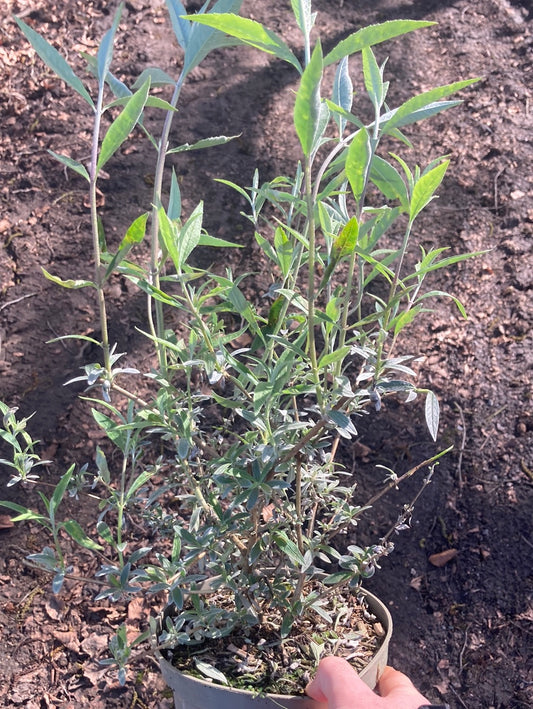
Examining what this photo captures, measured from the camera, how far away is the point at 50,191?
2.41 metres

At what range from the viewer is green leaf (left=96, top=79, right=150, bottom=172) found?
2.57 ft

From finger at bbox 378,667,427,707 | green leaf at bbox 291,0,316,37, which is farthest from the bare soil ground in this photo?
green leaf at bbox 291,0,316,37

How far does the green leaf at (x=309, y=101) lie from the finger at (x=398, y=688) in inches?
38.1

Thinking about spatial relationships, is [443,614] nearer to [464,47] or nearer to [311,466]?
[311,466]

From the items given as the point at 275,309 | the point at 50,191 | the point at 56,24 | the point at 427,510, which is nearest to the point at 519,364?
the point at 427,510

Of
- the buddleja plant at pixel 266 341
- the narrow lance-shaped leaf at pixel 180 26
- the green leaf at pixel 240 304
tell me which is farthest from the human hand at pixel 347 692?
the narrow lance-shaped leaf at pixel 180 26

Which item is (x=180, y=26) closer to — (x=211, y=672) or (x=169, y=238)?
(x=169, y=238)

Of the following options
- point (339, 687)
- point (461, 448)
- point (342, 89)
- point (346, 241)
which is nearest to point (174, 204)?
point (342, 89)

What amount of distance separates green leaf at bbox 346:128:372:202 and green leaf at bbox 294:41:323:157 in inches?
2.4

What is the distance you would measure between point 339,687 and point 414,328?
4.55ft

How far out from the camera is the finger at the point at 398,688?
3.67ft

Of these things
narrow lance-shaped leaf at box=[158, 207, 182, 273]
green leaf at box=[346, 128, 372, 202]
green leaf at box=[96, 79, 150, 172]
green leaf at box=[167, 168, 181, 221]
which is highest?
green leaf at box=[96, 79, 150, 172]

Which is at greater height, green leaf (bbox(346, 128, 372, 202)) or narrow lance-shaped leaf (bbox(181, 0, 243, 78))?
narrow lance-shaped leaf (bbox(181, 0, 243, 78))

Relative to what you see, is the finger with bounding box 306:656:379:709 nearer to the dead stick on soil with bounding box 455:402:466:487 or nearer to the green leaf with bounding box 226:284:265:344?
the green leaf with bounding box 226:284:265:344
